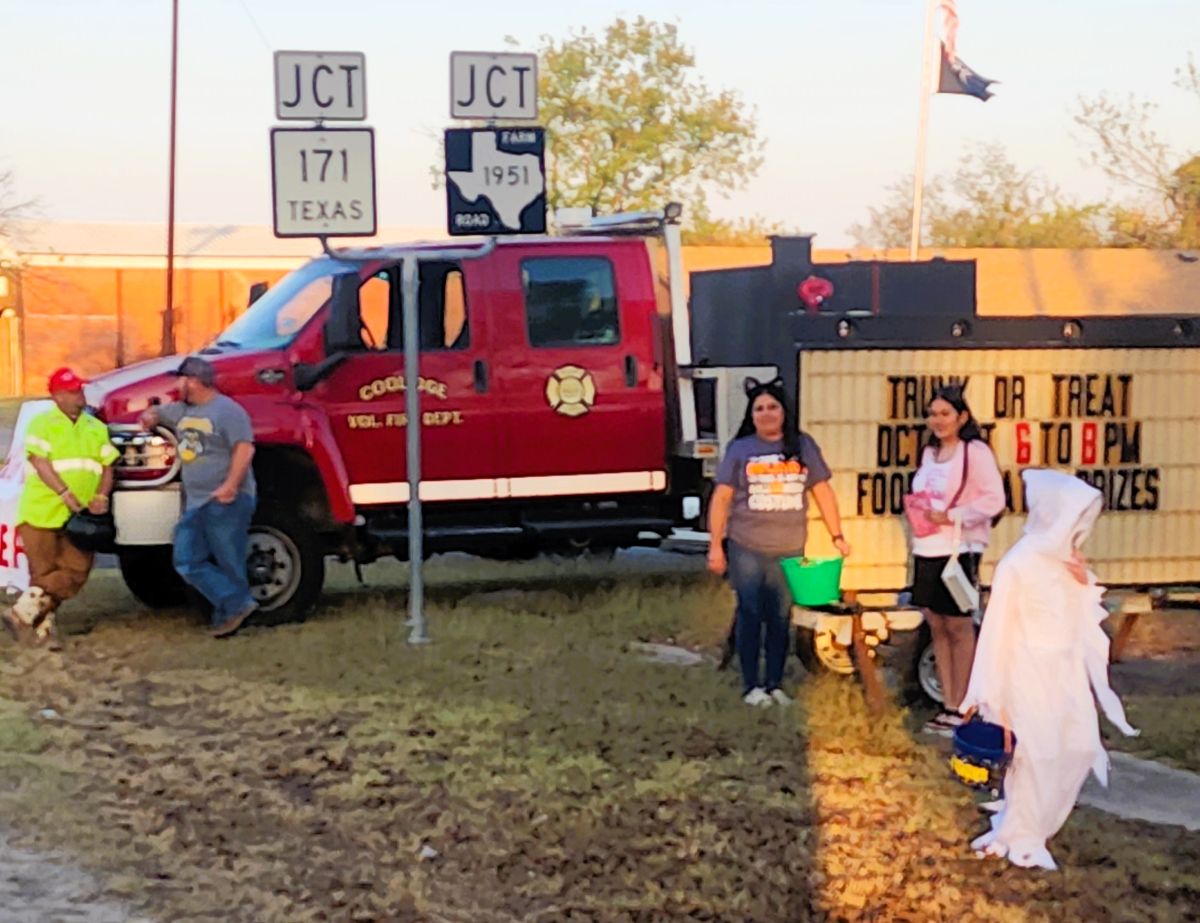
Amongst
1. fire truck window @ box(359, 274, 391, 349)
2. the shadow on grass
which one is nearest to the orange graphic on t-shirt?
the shadow on grass

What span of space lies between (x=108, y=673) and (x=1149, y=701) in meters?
5.41

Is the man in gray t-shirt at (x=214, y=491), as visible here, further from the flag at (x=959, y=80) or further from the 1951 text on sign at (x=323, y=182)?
the flag at (x=959, y=80)

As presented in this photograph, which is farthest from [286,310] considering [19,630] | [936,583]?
[936,583]

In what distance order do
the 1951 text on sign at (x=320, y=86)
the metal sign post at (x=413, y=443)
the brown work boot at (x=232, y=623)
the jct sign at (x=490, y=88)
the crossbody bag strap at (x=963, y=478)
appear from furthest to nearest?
1. the brown work boot at (x=232, y=623)
2. the metal sign post at (x=413, y=443)
3. the jct sign at (x=490, y=88)
4. the 1951 text on sign at (x=320, y=86)
5. the crossbody bag strap at (x=963, y=478)

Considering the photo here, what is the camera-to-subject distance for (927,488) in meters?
7.70

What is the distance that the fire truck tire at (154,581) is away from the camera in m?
11.5

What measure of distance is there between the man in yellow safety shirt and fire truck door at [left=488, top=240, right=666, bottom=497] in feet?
8.42

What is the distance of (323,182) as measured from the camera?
9523 millimetres

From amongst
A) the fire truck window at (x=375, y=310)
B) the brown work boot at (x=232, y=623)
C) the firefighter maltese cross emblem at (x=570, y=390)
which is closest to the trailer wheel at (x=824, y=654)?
the firefighter maltese cross emblem at (x=570, y=390)

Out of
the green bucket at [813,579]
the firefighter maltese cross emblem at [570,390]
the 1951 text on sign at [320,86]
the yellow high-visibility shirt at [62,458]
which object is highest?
the 1951 text on sign at [320,86]

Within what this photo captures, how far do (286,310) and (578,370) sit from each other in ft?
6.27

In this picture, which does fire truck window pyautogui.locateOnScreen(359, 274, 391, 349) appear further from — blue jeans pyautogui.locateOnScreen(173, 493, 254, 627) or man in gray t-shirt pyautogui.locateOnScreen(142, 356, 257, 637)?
blue jeans pyautogui.locateOnScreen(173, 493, 254, 627)

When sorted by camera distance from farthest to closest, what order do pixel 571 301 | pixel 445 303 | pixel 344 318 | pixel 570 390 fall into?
pixel 571 301
pixel 570 390
pixel 445 303
pixel 344 318

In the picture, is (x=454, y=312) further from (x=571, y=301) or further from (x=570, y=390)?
(x=570, y=390)
